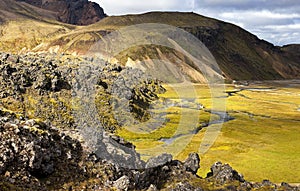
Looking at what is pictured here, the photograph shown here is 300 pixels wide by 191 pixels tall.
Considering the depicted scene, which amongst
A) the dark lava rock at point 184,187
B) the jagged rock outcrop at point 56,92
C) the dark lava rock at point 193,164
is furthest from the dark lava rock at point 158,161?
the jagged rock outcrop at point 56,92

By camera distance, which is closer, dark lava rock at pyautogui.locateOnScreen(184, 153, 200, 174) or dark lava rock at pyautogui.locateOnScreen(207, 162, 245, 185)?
dark lava rock at pyautogui.locateOnScreen(207, 162, 245, 185)

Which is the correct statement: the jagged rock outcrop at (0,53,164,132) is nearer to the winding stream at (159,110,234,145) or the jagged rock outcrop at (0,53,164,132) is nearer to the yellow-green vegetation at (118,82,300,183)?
the yellow-green vegetation at (118,82,300,183)

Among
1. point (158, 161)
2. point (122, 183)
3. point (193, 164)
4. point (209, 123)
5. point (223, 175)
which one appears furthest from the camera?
point (209, 123)

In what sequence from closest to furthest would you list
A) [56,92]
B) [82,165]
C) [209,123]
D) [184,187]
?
1. [82,165]
2. [184,187]
3. [56,92]
4. [209,123]

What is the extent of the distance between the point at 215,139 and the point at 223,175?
52569mm

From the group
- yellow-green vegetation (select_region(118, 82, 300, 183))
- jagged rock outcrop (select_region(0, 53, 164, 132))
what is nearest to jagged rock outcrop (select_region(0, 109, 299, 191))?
yellow-green vegetation (select_region(118, 82, 300, 183))

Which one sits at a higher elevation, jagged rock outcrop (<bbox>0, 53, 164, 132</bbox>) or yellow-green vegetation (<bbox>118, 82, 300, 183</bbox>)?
jagged rock outcrop (<bbox>0, 53, 164, 132</bbox>)

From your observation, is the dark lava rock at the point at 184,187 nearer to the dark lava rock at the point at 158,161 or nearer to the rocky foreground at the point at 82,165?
the rocky foreground at the point at 82,165

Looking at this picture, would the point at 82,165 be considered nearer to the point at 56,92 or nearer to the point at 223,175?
the point at 223,175

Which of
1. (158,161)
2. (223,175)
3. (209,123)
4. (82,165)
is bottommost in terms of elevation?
(209,123)

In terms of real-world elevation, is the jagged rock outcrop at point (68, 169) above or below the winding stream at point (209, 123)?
above

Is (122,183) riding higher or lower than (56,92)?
lower

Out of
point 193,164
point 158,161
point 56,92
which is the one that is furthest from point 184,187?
point 56,92

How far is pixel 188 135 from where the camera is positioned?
107 meters
